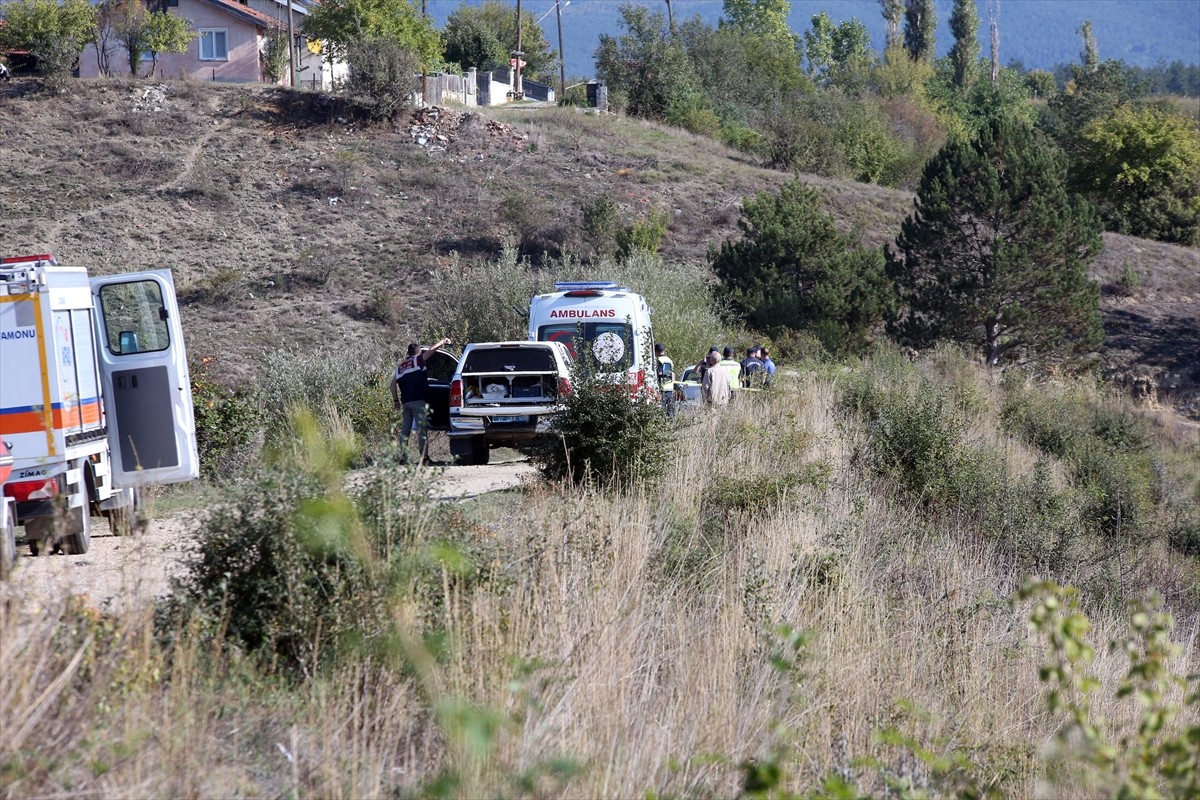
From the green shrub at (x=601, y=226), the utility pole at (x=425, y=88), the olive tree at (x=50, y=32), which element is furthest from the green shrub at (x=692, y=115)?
the olive tree at (x=50, y=32)

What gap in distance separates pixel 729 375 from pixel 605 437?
950 cm

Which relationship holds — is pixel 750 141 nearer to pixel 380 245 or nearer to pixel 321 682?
pixel 380 245

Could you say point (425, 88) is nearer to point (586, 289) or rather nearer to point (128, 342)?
point (586, 289)

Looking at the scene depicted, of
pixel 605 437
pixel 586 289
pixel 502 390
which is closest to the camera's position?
pixel 605 437

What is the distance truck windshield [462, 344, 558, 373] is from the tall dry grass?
640 cm

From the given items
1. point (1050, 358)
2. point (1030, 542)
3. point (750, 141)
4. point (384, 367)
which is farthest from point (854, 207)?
point (1030, 542)

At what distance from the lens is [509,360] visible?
663 inches

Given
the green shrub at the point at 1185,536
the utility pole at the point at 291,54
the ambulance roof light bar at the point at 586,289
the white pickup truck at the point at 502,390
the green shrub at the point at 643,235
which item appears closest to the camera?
the white pickup truck at the point at 502,390

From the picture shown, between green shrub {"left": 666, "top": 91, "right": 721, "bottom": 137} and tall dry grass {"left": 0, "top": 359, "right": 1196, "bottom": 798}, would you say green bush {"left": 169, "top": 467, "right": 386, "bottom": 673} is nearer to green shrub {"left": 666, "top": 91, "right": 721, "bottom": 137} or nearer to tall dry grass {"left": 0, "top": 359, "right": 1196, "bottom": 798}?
tall dry grass {"left": 0, "top": 359, "right": 1196, "bottom": 798}

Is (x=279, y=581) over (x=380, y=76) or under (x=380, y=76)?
under

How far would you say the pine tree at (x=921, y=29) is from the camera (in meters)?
101

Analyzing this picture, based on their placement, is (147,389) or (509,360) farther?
(509,360)

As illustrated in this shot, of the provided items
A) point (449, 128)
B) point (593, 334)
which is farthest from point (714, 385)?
point (449, 128)

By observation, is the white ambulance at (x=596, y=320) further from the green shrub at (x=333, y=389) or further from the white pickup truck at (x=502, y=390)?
the green shrub at (x=333, y=389)
